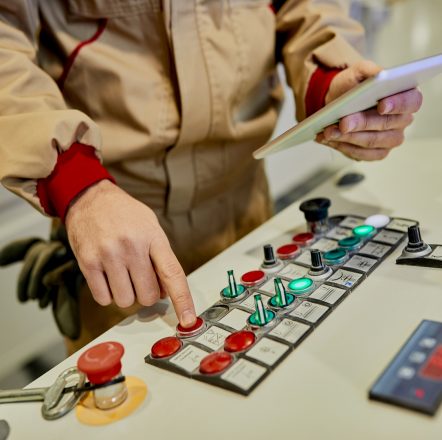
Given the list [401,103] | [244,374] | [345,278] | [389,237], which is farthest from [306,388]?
[401,103]

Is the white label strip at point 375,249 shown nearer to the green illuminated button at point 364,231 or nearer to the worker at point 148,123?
the green illuminated button at point 364,231

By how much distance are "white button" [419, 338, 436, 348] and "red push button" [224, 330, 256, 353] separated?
14 cm

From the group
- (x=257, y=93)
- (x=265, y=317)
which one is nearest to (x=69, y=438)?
(x=265, y=317)

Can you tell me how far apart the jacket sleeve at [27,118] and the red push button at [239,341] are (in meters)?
0.27

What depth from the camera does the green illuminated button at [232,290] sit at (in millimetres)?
599

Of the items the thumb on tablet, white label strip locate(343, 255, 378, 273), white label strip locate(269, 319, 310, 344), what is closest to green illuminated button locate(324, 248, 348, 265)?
white label strip locate(343, 255, 378, 273)

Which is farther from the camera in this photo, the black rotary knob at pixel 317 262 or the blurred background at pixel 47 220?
the blurred background at pixel 47 220

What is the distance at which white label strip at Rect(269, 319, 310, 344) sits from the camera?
51cm

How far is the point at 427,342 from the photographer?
463 mm

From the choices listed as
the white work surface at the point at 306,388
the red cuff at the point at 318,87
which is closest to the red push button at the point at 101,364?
the white work surface at the point at 306,388

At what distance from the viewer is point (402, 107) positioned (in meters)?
0.68

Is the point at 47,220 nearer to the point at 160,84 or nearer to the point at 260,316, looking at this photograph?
the point at 160,84

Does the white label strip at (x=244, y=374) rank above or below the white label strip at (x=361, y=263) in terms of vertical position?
above

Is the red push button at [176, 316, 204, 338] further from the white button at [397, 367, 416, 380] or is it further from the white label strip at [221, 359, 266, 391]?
the white button at [397, 367, 416, 380]
